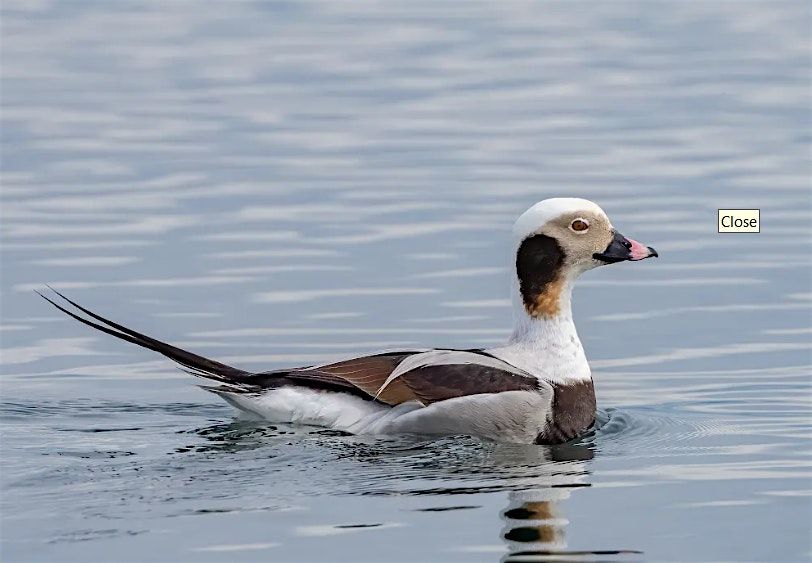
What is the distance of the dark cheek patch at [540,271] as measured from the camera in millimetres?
10422

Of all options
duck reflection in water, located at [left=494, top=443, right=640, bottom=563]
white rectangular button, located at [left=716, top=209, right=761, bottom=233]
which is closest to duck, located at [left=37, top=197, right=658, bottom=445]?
duck reflection in water, located at [left=494, top=443, right=640, bottom=563]

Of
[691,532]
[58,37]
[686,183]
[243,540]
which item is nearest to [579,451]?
[691,532]

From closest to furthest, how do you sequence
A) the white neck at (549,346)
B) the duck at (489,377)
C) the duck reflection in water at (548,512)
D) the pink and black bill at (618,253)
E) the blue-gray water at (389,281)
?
the duck reflection in water at (548,512)
the blue-gray water at (389,281)
the duck at (489,377)
the white neck at (549,346)
the pink and black bill at (618,253)

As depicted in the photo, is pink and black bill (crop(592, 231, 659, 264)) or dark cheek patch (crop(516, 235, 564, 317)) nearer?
dark cheek patch (crop(516, 235, 564, 317))

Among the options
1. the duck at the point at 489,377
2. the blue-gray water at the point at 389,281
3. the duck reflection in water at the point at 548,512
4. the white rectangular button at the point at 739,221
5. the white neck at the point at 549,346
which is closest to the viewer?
the duck reflection in water at the point at 548,512

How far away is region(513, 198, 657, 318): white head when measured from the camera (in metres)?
10.4

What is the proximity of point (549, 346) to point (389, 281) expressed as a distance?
3.06m

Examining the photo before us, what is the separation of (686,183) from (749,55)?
8.32m

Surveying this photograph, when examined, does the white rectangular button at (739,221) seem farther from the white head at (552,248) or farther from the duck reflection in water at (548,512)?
the duck reflection in water at (548,512)

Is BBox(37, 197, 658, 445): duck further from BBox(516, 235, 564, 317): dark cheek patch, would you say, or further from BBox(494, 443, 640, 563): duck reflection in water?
BBox(494, 443, 640, 563): duck reflection in water

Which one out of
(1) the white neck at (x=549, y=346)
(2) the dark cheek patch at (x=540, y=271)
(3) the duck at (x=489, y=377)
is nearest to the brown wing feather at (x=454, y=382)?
(3) the duck at (x=489, y=377)

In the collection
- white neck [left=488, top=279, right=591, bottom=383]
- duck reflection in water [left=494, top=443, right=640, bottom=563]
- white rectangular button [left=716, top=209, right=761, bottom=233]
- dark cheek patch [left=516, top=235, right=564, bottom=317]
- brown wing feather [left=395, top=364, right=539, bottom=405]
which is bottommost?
duck reflection in water [left=494, top=443, right=640, bottom=563]

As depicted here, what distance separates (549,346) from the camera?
34.2ft

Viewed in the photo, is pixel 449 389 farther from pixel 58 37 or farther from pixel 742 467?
pixel 58 37
